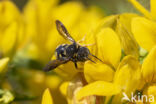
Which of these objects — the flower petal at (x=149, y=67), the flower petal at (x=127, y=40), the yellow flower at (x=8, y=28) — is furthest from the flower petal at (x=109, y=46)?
the yellow flower at (x=8, y=28)

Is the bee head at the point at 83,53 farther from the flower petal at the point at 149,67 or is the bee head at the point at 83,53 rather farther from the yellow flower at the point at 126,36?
the flower petal at the point at 149,67

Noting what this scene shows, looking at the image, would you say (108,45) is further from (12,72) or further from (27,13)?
(27,13)

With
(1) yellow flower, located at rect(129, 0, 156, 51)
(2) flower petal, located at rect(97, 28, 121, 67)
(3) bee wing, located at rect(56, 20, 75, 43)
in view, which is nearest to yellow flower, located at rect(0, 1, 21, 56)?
(3) bee wing, located at rect(56, 20, 75, 43)

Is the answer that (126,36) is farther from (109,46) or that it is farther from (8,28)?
(8,28)

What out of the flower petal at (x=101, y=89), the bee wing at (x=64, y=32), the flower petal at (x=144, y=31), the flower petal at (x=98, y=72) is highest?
the bee wing at (x=64, y=32)

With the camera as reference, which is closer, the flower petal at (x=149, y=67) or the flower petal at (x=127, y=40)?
the flower petal at (x=149, y=67)

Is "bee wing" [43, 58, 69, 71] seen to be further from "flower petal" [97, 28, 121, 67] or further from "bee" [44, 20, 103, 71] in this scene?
"flower petal" [97, 28, 121, 67]
